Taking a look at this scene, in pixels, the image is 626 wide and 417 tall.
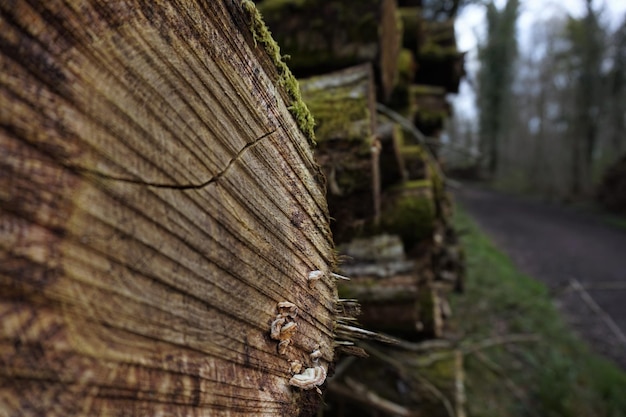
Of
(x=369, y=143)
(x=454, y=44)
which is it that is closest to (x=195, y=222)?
(x=369, y=143)

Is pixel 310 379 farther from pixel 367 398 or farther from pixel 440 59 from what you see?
pixel 440 59

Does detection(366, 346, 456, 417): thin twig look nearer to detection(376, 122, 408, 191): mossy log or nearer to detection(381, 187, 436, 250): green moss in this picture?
detection(381, 187, 436, 250): green moss

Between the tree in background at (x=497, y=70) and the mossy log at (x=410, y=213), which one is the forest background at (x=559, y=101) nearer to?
the tree in background at (x=497, y=70)

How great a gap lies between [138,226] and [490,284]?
27.4 ft

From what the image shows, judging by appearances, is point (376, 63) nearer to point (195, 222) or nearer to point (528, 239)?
point (195, 222)

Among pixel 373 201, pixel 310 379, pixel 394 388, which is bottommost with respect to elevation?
pixel 394 388

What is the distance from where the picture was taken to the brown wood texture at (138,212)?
445 millimetres

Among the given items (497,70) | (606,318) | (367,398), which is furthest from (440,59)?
(497,70)

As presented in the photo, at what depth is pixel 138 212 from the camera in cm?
55

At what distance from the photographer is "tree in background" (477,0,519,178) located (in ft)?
68.9

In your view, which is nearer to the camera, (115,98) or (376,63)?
(115,98)

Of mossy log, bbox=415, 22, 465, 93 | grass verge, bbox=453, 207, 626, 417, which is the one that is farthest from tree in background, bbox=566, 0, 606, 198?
mossy log, bbox=415, 22, 465, 93

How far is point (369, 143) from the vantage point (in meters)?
1.68

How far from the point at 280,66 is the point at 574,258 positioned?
12.3 metres
